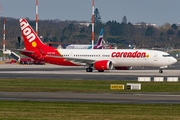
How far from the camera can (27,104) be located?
115 feet

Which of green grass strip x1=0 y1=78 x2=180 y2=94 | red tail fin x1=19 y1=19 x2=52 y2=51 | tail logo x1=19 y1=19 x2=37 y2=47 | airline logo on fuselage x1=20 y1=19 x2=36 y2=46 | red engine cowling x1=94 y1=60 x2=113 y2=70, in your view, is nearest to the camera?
green grass strip x1=0 y1=78 x2=180 y2=94

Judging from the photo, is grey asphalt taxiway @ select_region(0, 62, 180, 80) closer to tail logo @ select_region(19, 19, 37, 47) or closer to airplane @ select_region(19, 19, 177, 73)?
airplane @ select_region(19, 19, 177, 73)

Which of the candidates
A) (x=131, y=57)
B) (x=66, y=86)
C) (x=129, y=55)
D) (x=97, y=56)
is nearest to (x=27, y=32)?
(x=97, y=56)

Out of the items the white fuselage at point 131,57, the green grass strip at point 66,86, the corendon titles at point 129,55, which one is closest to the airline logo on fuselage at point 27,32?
the white fuselage at point 131,57

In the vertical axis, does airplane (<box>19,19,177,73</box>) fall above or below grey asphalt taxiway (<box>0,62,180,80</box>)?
above

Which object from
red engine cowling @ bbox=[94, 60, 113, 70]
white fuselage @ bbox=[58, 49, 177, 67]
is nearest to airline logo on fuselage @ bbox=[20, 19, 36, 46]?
white fuselage @ bbox=[58, 49, 177, 67]

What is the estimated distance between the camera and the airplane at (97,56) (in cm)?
8112

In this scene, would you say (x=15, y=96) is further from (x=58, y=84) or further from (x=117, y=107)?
(x=58, y=84)

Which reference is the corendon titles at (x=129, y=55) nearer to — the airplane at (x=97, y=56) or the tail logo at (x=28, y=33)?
the airplane at (x=97, y=56)

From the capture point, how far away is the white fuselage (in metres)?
81.0

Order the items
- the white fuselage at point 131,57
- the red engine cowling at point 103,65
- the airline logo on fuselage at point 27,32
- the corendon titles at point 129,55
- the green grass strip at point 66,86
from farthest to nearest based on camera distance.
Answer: the airline logo on fuselage at point 27,32, the corendon titles at point 129,55, the white fuselage at point 131,57, the red engine cowling at point 103,65, the green grass strip at point 66,86

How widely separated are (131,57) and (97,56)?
524 centimetres

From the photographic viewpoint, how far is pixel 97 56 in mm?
83875

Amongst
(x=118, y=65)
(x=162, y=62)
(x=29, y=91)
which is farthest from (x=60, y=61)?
(x=29, y=91)
